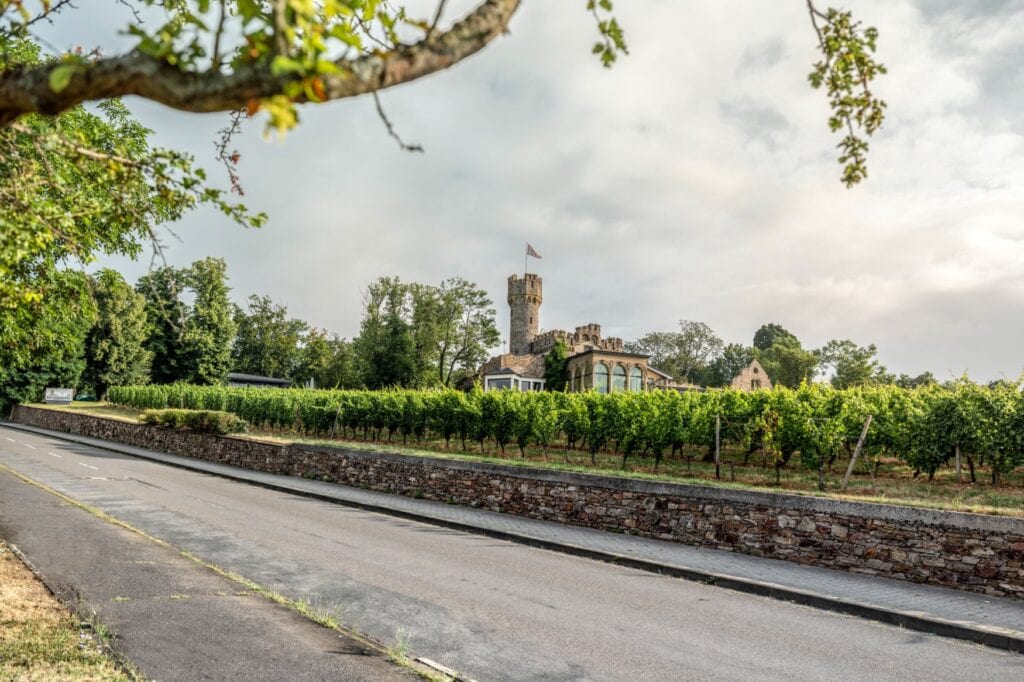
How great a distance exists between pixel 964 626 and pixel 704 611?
3022mm

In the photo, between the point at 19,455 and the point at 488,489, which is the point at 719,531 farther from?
the point at 19,455

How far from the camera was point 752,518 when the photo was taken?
40.2 feet

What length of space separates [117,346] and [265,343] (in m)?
26.1

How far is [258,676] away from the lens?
5.34 meters

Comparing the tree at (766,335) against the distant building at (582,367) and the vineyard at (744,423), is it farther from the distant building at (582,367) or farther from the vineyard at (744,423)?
the vineyard at (744,423)

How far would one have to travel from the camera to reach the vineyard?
17.7m

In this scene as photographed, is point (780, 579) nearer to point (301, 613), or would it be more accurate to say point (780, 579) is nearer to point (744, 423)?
point (301, 613)

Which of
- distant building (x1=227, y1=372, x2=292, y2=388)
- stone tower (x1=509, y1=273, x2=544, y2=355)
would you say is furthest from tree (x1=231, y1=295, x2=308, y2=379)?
stone tower (x1=509, y1=273, x2=544, y2=355)

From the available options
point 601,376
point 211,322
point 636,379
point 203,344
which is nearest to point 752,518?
point 601,376

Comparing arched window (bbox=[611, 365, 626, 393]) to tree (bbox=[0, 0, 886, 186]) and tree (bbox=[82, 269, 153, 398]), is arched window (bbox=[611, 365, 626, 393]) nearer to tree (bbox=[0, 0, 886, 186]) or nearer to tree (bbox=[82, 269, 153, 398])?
tree (bbox=[82, 269, 153, 398])

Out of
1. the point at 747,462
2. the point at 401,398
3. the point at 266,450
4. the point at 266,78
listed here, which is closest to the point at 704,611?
the point at 266,78

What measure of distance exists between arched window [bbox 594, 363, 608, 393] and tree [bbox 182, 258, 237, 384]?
123ft

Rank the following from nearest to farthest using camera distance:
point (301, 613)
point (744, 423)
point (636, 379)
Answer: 1. point (301, 613)
2. point (744, 423)
3. point (636, 379)

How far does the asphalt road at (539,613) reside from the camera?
658cm
